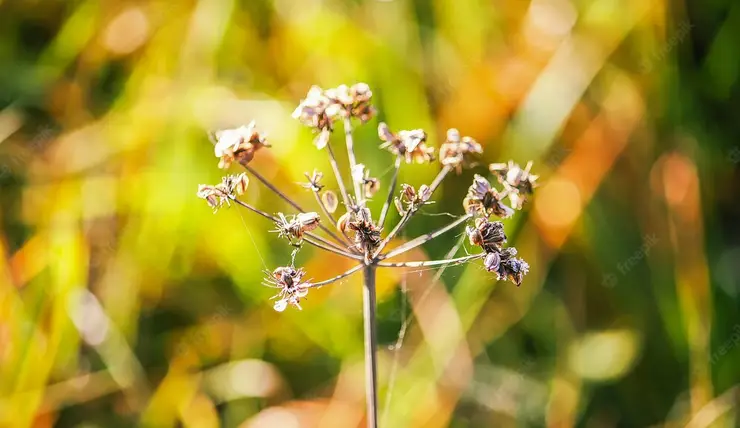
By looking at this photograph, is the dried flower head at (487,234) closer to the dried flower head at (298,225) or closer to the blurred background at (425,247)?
the dried flower head at (298,225)

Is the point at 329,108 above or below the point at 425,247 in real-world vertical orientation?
above

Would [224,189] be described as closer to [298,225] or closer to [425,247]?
[298,225]

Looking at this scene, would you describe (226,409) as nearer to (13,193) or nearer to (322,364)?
(322,364)

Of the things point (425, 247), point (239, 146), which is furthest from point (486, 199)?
point (425, 247)

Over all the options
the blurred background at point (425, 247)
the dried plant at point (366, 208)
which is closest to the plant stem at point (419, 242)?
the dried plant at point (366, 208)

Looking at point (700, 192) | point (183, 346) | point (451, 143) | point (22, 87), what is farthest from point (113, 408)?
point (700, 192)

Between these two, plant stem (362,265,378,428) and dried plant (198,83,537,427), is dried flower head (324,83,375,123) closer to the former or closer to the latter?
dried plant (198,83,537,427)
